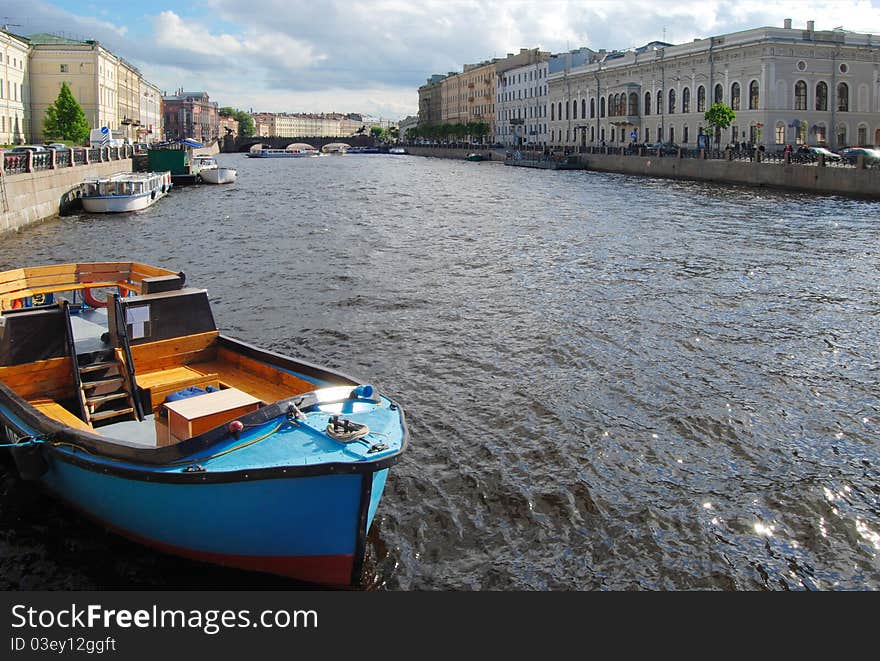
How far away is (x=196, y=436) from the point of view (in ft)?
20.2

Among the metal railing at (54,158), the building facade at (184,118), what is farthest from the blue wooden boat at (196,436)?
the building facade at (184,118)

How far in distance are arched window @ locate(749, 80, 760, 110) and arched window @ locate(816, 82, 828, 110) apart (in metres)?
3.84

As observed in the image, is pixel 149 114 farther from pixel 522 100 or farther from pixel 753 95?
pixel 753 95

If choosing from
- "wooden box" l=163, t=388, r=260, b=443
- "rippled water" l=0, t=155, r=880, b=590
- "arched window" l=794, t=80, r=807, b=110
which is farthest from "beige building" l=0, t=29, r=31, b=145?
"wooden box" l=163, t=388, r=260, b=443

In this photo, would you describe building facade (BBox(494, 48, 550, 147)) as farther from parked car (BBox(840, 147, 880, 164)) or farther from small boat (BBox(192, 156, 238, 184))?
parked car (BBox(840, 147, 880, 164))

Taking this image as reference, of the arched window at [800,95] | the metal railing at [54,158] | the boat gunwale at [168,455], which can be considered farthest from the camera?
the arched window at [800,95]

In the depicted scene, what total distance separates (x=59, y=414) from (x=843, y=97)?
61238mm

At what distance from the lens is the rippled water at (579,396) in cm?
697

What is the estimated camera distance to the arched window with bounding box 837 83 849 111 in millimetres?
58438

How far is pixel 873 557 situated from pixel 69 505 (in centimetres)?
665

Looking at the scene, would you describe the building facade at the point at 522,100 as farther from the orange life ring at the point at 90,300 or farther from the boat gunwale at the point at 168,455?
the boat gunwale at the point at 168,455

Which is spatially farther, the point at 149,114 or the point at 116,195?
the point at 149,114

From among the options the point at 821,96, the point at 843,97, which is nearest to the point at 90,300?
the point at 821,96

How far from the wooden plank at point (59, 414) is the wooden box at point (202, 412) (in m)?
1.03
